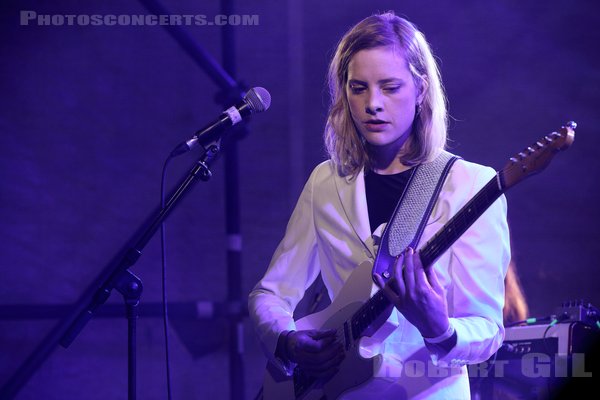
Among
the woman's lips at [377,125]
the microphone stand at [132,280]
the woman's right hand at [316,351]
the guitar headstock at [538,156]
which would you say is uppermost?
the woman's lips at [377,125]

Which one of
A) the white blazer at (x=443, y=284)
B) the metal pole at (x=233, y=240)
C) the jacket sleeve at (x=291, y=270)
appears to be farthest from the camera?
the metal pole at (x=233, y=240)

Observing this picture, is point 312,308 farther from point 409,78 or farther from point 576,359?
point 409,78

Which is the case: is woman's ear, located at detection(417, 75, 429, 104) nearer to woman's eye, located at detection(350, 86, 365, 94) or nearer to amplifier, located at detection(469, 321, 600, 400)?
woman's eye, located at detection(350, 86, 365, 94)

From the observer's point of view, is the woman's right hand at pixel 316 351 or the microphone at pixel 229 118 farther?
the microphone at pixel 229 118

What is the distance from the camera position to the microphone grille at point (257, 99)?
2.20 metres

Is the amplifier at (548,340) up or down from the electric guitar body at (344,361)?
down

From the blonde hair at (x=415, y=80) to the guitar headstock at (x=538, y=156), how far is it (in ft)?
1.36

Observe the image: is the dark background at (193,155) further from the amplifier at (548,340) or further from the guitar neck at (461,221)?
the guitar neck at (461,221)

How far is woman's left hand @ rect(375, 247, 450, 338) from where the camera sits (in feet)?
5.31

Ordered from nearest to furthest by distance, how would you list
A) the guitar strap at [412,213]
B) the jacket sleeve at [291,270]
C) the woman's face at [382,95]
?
the guitar strap at [412,213], the woman's face at [382,95], the jacket sleeve at [291,270]

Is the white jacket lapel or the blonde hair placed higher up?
the blonde hair

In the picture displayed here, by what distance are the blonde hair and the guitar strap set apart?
0.22 ft
